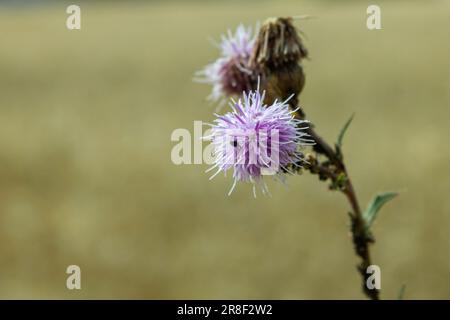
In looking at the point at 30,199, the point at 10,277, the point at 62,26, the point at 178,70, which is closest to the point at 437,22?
the point at 178,70

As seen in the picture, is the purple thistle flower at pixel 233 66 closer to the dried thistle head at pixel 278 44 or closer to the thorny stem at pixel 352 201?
the dried thistle head at pixel 278 44

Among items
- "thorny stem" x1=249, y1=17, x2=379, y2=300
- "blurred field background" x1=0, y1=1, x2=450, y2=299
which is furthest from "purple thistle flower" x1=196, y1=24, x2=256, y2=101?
"blurred field background" x1=0, y1=1, x2=450, y2=299

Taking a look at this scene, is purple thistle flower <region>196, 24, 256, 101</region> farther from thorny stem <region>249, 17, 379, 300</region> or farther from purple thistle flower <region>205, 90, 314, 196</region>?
purple thistle flower <region>205, 90, 314, 196</region>

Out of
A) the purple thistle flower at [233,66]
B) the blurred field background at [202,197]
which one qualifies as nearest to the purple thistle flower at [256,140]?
the purple thistle flower at [233,66]

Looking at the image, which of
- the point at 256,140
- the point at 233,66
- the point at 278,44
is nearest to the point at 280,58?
the point at 278,44

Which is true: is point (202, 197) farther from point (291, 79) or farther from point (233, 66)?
point (291, 79)
